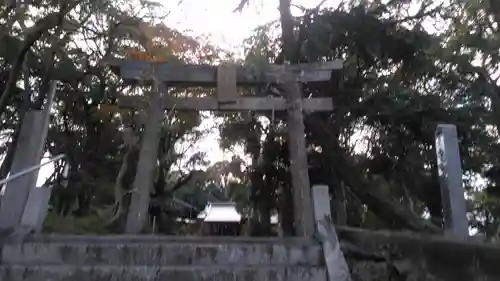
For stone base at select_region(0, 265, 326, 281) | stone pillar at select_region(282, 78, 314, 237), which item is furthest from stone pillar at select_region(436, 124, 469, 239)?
stone base at select_region(0, 265, 326, 281)

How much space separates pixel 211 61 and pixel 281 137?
245 cm

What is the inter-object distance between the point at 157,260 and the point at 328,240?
150cm

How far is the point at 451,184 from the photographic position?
5.19 meters

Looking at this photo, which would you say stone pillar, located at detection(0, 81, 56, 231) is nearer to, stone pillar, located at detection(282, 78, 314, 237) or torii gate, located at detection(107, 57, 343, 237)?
torii gate, located at detection(107, 57, 343, 237)

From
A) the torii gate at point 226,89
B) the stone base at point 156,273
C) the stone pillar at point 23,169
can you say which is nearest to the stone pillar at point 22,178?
the stone pillar at point 23,169

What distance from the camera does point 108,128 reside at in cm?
1000

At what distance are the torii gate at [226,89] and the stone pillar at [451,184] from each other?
1897mm

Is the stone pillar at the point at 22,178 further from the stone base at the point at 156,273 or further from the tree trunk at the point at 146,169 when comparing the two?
the tree trunk at the point at 146,169

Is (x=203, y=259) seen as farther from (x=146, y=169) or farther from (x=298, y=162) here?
(x=298, y=162)

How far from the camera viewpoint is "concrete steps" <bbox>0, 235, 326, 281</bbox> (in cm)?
406

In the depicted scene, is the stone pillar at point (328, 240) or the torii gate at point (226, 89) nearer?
the stone pillar at point (328, 240)

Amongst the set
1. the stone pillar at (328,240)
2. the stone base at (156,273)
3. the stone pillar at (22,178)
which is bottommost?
the stone base at (156,273)

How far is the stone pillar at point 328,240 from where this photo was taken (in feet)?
13.6

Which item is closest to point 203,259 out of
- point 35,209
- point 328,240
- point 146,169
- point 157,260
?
point 157,260
